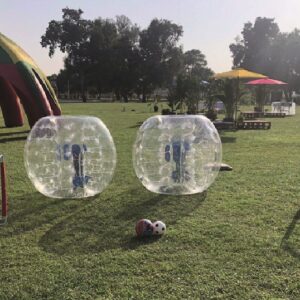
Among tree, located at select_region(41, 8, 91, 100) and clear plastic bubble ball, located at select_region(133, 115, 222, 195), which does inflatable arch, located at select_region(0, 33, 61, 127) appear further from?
tree, located at select_region(41, 8, 91, 100)

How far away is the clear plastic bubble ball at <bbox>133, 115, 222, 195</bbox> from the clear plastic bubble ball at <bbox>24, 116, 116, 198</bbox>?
558mm

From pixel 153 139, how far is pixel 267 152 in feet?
20.4

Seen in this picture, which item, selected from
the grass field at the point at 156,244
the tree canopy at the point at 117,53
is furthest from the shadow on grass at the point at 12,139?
the tree canopy at the point at 117,53

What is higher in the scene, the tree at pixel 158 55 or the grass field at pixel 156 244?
the tree at pixel 158 55

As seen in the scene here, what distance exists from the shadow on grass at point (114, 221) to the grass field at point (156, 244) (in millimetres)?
12

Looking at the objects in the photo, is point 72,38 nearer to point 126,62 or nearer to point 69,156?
point 126,62

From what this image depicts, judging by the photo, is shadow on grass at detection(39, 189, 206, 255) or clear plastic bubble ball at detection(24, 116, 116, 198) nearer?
shadow on grass at detection(39, 189, 206, 255)

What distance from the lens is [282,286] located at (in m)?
3.91

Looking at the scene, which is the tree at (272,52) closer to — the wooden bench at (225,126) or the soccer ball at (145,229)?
the wooden bench at (225,126)

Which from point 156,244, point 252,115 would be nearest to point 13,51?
point 156,244

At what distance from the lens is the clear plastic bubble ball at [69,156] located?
6.31m

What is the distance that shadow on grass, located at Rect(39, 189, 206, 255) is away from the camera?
4.95 meters

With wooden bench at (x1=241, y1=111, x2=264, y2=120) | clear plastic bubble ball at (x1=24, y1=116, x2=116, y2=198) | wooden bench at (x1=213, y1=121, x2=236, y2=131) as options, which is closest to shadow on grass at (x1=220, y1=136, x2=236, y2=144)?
wooden bench at (x1=213, y1=121, x2=236, y2=131)

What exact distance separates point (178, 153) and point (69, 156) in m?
1.57
